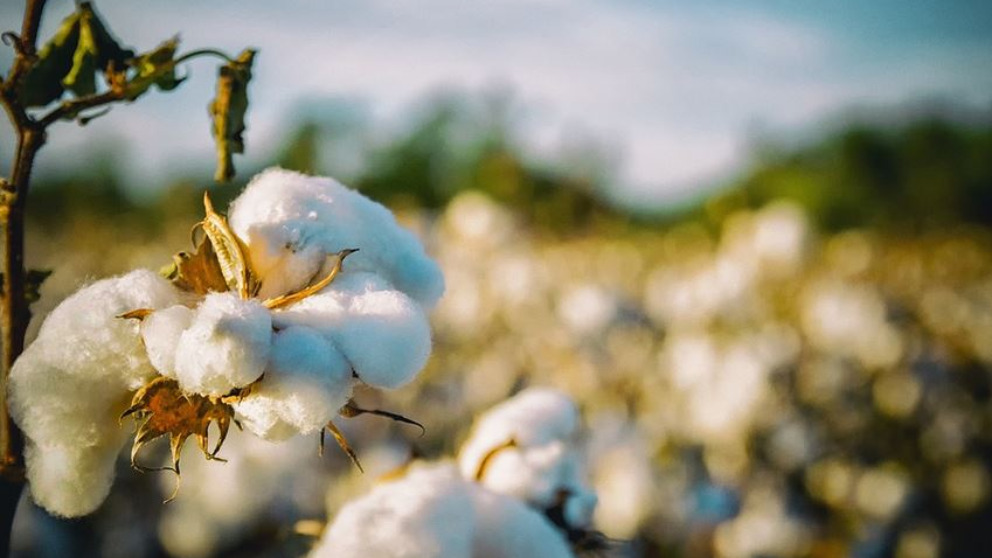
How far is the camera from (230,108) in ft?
1.85

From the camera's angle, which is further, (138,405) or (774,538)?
(774,538)

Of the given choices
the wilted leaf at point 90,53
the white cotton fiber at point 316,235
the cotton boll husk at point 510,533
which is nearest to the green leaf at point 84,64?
the wilted leaf at point 90,53

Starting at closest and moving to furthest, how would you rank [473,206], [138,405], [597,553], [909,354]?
[138,405]
[597,553]
[909,354]
[473,206]

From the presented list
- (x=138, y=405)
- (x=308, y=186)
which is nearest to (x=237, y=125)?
(x=308, y=186)

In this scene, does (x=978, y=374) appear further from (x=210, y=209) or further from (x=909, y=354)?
(x=210, y=209)

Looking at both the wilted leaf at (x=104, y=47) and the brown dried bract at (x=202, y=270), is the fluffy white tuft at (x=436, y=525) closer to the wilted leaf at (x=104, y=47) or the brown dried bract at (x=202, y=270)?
the brown dried bract at (x=202, y=270)

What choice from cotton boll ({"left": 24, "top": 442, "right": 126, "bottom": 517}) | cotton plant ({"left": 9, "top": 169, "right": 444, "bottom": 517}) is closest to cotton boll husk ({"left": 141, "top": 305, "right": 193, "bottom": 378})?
cotton plant ({"left": 9, "top": 169, "right": 444, "bottom": 517})

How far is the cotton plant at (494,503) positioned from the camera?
0.58 metres

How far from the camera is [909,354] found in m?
3.16

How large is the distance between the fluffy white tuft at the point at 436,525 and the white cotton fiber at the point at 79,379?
0.57 feet

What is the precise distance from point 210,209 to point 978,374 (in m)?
3.70

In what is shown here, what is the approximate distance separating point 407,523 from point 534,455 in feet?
0.74

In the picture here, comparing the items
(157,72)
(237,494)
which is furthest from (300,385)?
(237,494)

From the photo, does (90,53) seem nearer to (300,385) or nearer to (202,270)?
(202,270)
